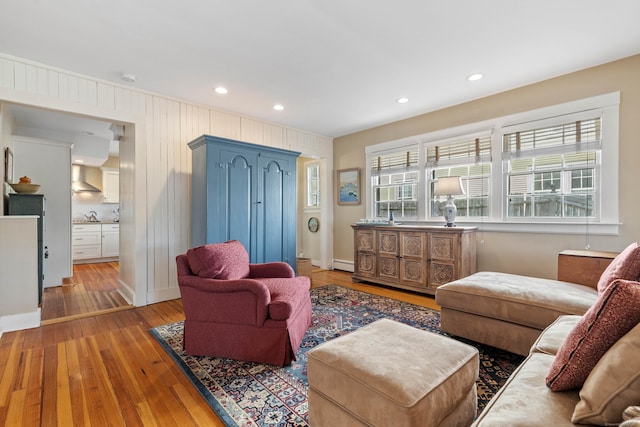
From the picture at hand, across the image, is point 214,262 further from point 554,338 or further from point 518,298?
point 518,298

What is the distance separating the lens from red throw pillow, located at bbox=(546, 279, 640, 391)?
0.94 m

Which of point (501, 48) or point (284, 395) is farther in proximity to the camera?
point (501, 48)

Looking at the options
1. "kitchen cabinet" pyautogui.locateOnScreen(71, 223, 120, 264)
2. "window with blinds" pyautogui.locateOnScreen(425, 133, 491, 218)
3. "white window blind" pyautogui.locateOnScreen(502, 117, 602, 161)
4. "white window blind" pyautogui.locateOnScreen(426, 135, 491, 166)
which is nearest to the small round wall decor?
"window with blinds" pyautogui.locateOnScreen(425, 133, 491, 218)

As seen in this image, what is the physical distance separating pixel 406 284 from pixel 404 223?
1.07 metres

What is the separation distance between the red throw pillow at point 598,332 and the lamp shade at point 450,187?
2.99m

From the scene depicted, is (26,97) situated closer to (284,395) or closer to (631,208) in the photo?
(284,395)

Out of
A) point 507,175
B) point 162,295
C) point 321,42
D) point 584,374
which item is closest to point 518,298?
point 584,374

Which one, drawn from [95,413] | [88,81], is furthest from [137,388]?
[88,81]

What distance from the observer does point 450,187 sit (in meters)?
3.89

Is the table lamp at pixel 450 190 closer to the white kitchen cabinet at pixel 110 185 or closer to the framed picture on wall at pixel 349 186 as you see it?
the framed picture on wall at pixel 349 186

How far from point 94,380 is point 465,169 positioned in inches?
175

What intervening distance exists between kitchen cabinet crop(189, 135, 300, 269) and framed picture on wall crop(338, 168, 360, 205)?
1565 millimetres

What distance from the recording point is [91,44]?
8.59 feet

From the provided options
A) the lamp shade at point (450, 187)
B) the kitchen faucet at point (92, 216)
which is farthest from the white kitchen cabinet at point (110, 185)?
the lamp shade at point (450, 187)
